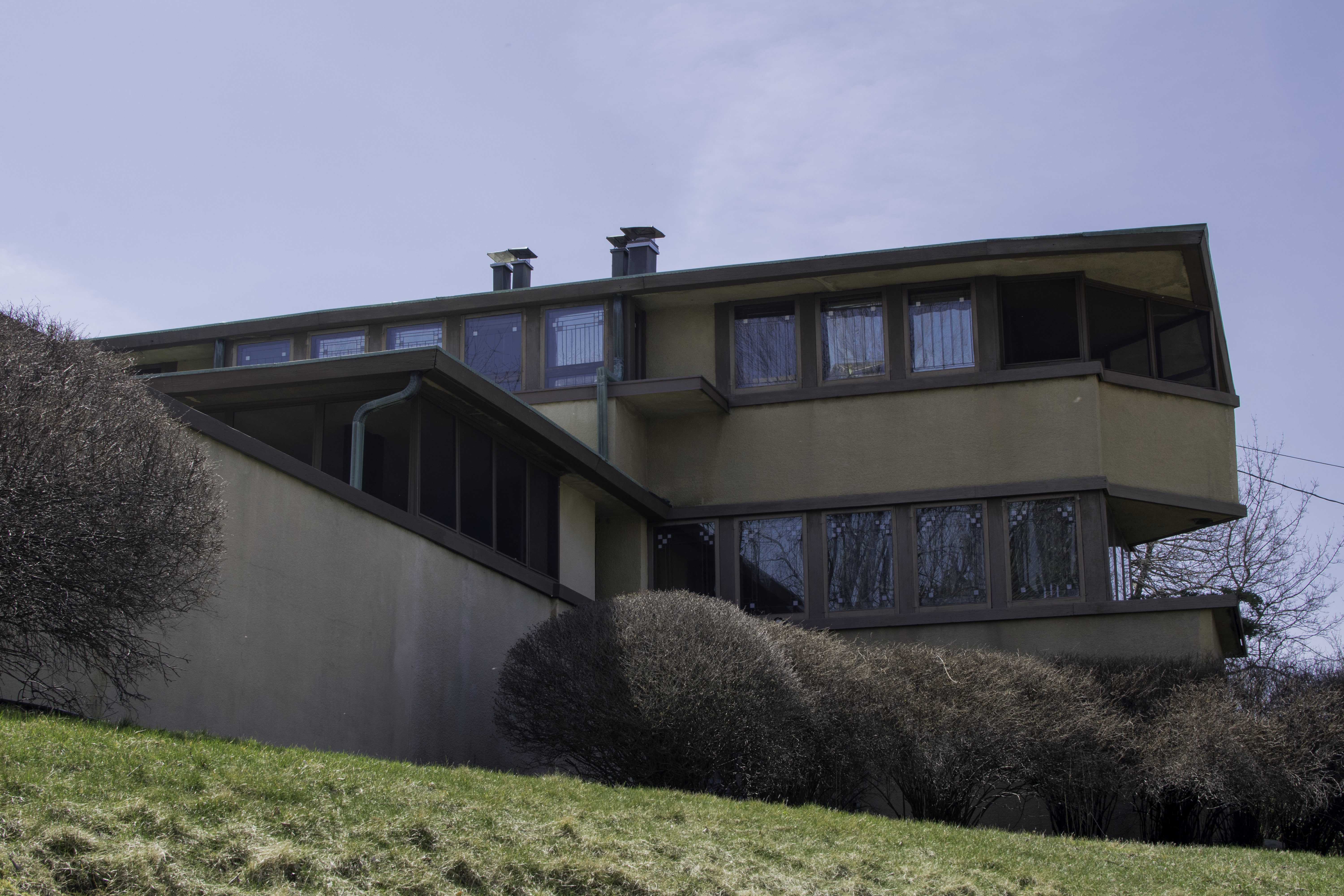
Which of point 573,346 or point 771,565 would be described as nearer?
point 771,565

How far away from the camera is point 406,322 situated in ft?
67.6

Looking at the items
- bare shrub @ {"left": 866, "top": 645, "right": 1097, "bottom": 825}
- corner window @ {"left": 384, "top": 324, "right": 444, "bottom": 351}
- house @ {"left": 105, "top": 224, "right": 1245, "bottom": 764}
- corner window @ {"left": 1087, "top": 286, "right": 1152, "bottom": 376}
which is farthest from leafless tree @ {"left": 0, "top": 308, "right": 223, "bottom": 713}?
corner window @ {"left": 1087, "top": 286, "right": 1152, "bottom": 376}

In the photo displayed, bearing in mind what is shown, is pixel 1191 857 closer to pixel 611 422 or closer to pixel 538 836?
pixel 538 836

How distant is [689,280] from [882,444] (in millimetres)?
3438

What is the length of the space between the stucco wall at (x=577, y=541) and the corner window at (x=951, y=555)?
4.24m

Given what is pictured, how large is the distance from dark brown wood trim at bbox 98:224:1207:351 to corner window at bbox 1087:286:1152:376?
132cm

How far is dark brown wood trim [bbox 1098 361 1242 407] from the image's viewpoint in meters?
18.2

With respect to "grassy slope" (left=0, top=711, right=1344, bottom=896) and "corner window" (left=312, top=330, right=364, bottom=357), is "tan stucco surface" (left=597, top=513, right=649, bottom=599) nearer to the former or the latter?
"corner window" (left=312, top=330, right=364, bottom=357)

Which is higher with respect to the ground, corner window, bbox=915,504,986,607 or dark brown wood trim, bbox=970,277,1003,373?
dark brown wood trim, bbox=970,277,1003,373

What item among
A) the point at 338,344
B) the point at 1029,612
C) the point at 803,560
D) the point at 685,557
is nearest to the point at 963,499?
the point at 1029,612

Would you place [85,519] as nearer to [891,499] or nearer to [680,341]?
[891,499]

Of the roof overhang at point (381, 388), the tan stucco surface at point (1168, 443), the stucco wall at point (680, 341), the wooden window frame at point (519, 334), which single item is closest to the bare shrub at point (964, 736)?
the roof overhang at point (381, 388)

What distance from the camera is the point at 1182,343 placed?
1972 centimetres

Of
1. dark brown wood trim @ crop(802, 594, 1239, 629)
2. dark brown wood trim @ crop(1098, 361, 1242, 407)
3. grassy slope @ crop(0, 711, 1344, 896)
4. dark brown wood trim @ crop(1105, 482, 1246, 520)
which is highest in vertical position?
dark brown wood trim @ crop(1098, 361, 1242, 407)
